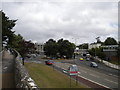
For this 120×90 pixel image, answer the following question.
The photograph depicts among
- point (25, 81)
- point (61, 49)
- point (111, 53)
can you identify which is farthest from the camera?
point (61, 49)

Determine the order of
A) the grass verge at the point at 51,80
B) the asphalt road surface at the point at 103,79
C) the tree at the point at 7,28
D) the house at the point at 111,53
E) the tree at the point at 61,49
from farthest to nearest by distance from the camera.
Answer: the tree at the point at 61,49 → the house at the point at 111,53 → the tree at the point at 7,28 → the asphalt road surface at the point at 103,79 → the grass verge at the point at 51,80

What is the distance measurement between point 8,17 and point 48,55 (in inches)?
1708

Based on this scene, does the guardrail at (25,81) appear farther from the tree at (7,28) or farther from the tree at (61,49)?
the tree at (61,49)

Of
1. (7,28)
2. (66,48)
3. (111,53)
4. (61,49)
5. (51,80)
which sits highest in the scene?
(7,28)

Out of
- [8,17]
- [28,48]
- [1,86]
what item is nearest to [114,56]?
[28,48]

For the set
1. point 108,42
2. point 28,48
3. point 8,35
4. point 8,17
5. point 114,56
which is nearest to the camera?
point 8,35

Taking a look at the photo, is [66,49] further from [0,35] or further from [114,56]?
[0,35]

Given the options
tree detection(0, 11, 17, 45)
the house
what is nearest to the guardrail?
tree detection(0, 11, 17, 45)

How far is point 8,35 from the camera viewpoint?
32.0 m

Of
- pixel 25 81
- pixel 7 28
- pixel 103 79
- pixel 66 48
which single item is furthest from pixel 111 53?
pixel 25 81

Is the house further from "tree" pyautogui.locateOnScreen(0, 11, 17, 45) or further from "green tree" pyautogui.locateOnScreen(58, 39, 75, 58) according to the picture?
"tree" pyautogui.locateOnScreen(0, 11, 17, 45)

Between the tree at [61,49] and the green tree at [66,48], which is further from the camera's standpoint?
the green tree at [66,48]

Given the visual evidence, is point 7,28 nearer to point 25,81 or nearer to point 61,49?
point 25,81

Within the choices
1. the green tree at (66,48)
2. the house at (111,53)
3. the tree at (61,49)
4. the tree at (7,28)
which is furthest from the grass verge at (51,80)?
the green tree at (66,48)
